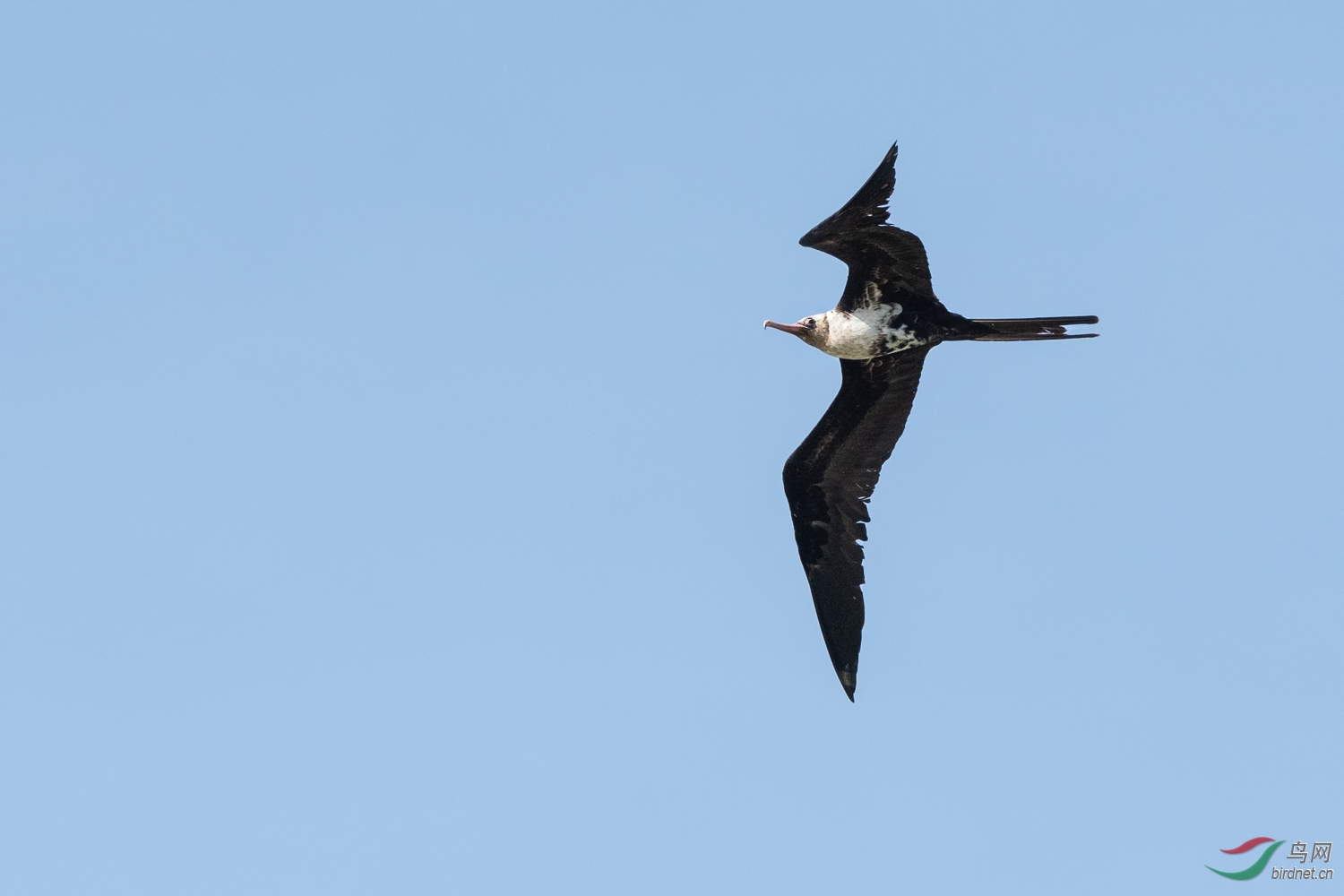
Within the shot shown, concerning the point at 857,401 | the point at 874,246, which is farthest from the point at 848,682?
the point at 874,246

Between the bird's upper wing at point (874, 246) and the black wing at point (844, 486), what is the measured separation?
106cm

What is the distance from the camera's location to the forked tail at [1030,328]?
512 inches

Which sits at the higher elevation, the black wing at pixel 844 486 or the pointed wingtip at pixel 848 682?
the black wing at pixel 844 486

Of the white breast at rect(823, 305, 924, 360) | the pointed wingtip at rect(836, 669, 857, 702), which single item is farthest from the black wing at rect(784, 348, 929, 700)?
the white breast at rect(823, 305, 924, 360)

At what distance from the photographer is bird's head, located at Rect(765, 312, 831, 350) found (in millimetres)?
14055

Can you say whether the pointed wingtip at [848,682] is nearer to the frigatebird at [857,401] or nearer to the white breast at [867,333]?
the frigatebird at [857,401]

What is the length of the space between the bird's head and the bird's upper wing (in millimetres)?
302

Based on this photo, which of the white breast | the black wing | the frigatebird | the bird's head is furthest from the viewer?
the black wing

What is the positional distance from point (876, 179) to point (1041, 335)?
6.88 feet

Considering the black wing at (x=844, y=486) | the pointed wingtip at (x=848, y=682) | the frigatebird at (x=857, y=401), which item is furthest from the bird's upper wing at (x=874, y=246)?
the pointed wingtip at (x=848, y=682)

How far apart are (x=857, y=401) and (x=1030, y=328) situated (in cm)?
190

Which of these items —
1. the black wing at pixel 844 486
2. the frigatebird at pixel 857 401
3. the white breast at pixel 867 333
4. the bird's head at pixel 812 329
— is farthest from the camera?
the black wing at pixel 844 486

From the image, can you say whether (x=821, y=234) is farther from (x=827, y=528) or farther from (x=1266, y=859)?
(x=1266, y=859)

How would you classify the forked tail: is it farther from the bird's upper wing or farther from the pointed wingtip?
the pointed wingtip
